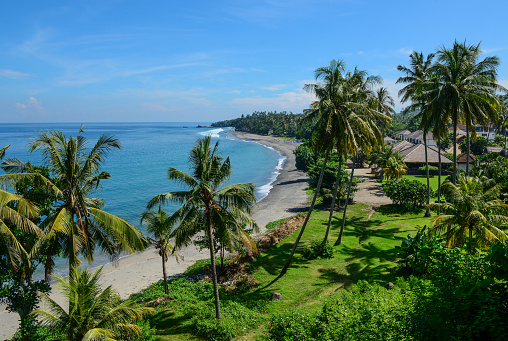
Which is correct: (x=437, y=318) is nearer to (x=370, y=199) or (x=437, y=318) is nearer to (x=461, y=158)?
(x=370, y=199)

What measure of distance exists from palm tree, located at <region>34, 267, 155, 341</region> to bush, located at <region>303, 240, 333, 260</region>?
1460 cm

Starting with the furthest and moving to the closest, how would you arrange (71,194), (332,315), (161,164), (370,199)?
(161,164) < (370,199) < (71,194) < (332,315)

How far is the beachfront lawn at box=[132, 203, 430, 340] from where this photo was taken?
14.5 meters

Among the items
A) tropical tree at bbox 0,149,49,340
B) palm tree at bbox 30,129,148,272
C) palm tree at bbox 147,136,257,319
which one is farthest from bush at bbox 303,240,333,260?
tropical tree at bbox 0,149,49,340

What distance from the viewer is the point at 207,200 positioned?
13102mm

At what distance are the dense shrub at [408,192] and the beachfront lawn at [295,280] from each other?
368 centimetres

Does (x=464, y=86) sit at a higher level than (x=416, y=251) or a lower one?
higher

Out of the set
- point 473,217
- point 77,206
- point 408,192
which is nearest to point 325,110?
point 473,217

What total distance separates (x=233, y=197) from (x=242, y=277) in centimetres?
788

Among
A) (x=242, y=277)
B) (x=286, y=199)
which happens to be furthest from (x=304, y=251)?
(x=286, y=199)

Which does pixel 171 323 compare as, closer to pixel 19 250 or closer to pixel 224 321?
pixel 224 321

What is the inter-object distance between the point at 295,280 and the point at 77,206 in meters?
12.9

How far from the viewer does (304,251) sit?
22219 millimetres

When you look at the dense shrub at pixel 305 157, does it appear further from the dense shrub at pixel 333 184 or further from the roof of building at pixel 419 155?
the dense shrub at pixel 333 184
